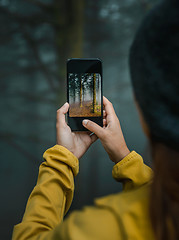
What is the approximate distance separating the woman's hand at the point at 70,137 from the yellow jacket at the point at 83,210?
0.07 metres

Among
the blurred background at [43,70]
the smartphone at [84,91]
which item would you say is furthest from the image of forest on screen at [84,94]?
the blurred background at [43,70]

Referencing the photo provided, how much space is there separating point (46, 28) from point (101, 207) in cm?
79

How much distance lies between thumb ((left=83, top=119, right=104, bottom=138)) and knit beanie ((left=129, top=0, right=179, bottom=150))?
290 millimetres

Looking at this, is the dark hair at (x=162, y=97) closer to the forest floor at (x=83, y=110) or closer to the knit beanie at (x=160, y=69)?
the knit beanie at (x=160, y=69)

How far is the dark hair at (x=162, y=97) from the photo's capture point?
22cm

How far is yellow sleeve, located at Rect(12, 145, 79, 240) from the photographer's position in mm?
357

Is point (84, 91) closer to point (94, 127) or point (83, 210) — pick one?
point (94, 127)

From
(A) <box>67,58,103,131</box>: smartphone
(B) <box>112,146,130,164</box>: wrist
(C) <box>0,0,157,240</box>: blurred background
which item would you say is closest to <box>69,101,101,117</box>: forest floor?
(A) <box>67,58,103,131</box>: smartphone

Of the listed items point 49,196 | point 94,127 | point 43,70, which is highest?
point 43,70

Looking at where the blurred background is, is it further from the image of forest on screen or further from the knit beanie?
the knit beanie

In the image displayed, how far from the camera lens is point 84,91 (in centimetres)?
63

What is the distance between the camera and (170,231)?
0.23 meters

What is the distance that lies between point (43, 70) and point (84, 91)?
34 cm

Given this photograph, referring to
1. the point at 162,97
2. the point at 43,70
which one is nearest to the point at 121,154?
the point at 162,97
